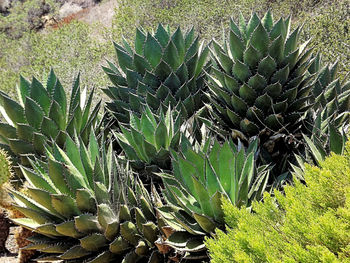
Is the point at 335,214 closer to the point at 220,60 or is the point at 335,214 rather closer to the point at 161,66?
the point at 220,60

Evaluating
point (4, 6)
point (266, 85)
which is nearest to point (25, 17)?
point (4, 6)

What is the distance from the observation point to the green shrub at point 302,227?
4.60ft

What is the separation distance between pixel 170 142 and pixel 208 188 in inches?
30.6

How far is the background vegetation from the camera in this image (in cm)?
717

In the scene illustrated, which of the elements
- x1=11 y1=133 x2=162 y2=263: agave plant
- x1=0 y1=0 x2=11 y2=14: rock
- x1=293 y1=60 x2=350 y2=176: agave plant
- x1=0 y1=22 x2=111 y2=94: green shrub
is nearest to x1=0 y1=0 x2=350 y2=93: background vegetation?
x1=0 y1=22 x2=111 y2=94: green shrub

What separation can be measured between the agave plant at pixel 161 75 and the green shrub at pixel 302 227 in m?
1.70

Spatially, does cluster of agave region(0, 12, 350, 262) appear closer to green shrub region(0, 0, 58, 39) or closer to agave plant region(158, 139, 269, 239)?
agave plant region(158, 139, 269, 239)

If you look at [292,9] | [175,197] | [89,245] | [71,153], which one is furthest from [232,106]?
[292,9]

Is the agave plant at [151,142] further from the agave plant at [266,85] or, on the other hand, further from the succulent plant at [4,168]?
the succulent plant at [4,168]

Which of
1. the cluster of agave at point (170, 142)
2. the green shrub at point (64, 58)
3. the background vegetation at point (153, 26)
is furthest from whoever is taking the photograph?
the green shrub at point (64, 58)

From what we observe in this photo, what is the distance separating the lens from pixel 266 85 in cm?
286

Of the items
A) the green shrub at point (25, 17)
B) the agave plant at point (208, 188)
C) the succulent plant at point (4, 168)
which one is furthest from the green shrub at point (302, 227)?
the green shrub at point (25, 17)

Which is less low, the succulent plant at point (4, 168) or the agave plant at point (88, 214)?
the succulent plant at point (4, 168)

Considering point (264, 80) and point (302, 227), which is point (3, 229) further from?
point (302, 227)
